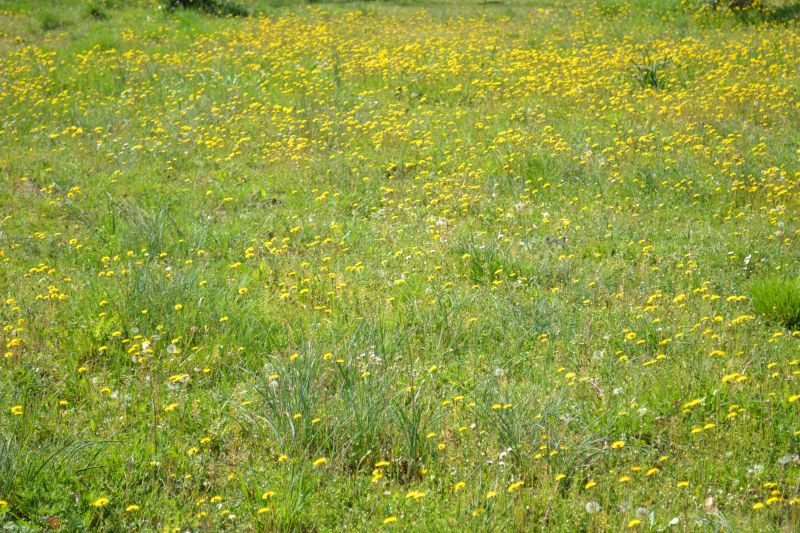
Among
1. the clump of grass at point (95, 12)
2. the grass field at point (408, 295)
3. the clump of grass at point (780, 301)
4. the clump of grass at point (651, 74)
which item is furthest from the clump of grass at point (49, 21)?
the clump of grass at point (780, 301)

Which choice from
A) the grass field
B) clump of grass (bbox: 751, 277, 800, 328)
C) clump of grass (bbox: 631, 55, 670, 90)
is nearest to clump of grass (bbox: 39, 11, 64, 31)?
the grass field

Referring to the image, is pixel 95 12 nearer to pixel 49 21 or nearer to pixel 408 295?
pixel 49 21

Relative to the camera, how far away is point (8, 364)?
4809 mm

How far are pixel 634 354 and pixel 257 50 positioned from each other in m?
10.6

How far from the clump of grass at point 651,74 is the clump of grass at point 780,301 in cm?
598

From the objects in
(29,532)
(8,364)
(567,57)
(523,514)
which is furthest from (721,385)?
(567,57)

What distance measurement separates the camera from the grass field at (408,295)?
12.1 ft

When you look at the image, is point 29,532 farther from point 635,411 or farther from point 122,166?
point 122,166

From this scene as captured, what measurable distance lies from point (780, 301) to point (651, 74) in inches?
250

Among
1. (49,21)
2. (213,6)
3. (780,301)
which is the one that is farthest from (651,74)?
(49,21)

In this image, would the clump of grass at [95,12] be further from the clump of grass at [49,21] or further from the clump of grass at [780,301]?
the clump of grass at [780,301]

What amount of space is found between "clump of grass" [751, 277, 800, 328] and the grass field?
0.07 feet

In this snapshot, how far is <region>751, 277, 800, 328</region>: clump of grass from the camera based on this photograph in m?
5.08

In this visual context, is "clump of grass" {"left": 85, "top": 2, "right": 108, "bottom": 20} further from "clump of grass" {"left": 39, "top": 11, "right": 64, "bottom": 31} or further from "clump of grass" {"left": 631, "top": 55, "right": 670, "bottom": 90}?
"clump of grass" {"left": 631, "top": 55, "right": 670, "bottom": 90}
